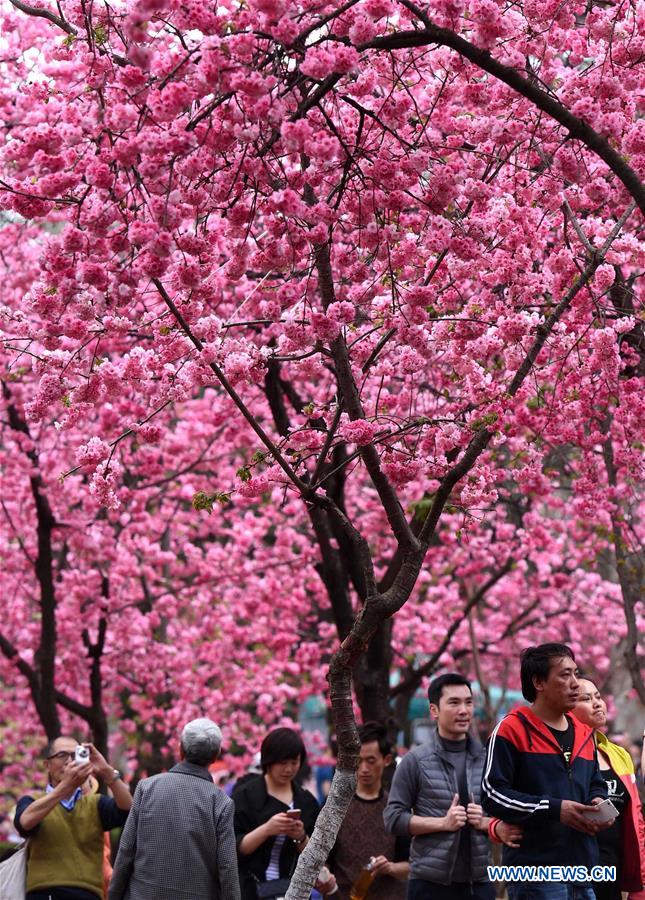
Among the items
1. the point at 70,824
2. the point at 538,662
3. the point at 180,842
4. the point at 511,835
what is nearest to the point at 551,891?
the point at 511,835

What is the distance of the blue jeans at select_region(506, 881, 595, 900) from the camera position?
15.6 feet

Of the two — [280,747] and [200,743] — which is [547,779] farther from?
[280,747]

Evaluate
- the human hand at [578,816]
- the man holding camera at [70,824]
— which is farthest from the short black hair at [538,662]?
the man holding camera at [70,824]

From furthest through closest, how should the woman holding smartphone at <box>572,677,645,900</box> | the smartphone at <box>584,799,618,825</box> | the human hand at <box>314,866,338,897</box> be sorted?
the human hand at <box>314,866,338,897</box>, the woman holding smartphone at <box>572,677,645,900</box>, the smartphone at <box>584,799,618,825</box>

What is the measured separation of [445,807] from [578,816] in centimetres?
151

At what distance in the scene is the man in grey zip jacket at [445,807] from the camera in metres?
5.94

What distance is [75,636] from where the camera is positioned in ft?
43.9

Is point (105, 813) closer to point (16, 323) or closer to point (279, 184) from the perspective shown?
point (16, 323)

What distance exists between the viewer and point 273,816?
6.10m

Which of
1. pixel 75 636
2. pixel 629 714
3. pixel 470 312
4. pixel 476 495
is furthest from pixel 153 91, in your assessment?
pixel 629 714

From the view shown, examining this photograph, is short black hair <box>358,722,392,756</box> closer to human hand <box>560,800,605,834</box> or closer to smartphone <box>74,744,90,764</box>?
smartphone <box>74,744,90,764</box>

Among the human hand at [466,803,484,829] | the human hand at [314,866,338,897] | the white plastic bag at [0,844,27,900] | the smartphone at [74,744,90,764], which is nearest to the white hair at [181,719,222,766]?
the smartphone at [74,744,90,764]

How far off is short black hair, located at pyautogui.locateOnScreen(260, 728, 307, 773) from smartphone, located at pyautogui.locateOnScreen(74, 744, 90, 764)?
3.01 feet

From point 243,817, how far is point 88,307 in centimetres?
282
